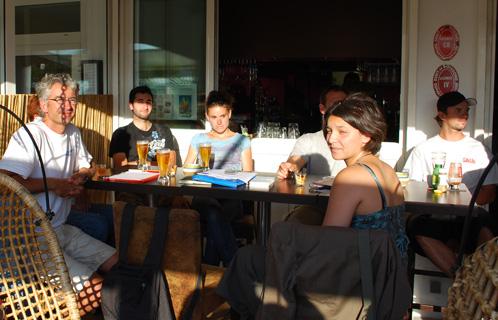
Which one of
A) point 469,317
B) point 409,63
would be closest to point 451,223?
point 409,63

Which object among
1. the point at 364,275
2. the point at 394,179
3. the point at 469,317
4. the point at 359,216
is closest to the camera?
the point at 469,317

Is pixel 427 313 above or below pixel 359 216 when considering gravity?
below

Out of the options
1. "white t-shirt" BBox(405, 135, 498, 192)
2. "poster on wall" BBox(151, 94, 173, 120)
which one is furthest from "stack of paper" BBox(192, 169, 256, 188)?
"poster on wall" BBox(151, 94, 173, 120)

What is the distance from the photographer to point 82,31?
4.88 meters

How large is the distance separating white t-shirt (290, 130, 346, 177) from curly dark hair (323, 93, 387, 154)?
132 centimetres

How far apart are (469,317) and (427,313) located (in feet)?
6.77

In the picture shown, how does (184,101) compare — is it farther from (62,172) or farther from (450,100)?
(450,100)

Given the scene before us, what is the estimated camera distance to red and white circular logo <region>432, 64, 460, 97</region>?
381cm

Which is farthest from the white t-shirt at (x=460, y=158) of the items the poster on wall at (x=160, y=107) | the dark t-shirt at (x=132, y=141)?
the poster on wall at (x=160, y=107)

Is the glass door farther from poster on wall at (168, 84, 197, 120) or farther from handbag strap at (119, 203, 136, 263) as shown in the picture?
handbag strap at (119, 203, 136, 263)

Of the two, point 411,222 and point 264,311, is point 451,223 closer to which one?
point 411,222

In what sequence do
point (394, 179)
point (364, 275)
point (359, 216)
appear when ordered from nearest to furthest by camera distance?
point (364, 275), point (359, 216), point (394, 179)

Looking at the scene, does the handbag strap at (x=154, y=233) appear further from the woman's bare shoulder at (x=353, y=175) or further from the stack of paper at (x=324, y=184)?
the stack of paper at (x=324, y=184)

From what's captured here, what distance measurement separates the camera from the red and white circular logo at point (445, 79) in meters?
3.81
